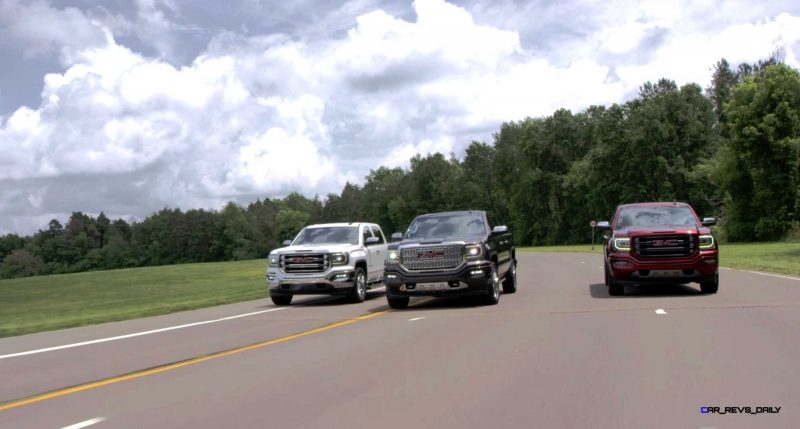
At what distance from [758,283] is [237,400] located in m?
15.9

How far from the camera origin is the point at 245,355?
966cm

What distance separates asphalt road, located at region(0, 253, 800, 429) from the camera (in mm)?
6098

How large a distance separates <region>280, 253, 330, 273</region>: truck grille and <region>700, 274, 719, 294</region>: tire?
8.37 m

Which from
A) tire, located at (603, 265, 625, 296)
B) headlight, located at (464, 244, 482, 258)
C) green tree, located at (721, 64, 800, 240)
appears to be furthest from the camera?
green tree, located at (721, 64, 800, 240)

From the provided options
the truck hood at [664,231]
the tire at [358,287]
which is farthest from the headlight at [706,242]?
the tire at [358,287]

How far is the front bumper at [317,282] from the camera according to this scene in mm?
17391

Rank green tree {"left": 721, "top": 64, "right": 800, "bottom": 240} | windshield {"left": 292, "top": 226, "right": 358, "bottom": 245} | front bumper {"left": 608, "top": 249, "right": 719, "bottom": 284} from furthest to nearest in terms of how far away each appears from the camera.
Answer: green tree {"left": 721, "top": 64, "right": 800, "bottom": 240} → windshield {"left": 292, "top": 226, "right": 358, "bottom": 245} → front bumper {"left": 608, "top": 249, "right": 719, "bottom": 284}

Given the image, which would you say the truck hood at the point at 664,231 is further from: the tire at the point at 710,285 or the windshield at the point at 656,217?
the tire at the point at 710,285

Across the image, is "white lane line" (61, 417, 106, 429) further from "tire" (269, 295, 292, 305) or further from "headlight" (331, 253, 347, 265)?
"tire" (269, 295, 292, 305)

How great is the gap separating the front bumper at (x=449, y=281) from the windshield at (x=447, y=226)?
4.28 ft

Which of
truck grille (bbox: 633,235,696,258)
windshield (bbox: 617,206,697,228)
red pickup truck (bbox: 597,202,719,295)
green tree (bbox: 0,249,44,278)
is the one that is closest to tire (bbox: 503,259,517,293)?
red pickup truck (bbox: 597,202,719,295)

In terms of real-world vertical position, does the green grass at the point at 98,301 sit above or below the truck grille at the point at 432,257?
below

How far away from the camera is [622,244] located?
1585 centimetres

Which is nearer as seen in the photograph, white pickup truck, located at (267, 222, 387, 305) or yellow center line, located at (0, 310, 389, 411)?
yellow center line, located at (0, 310, 389, 411)
